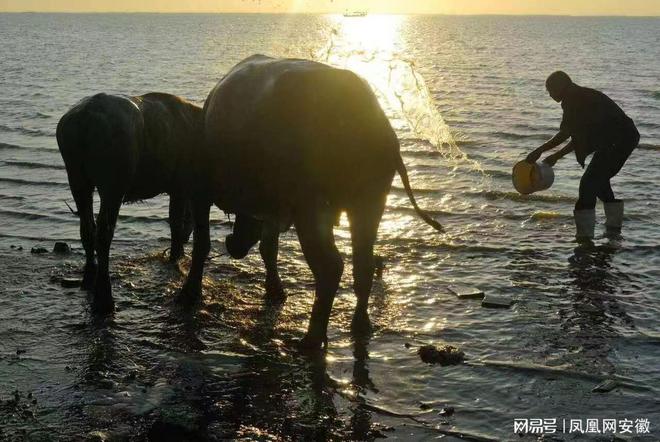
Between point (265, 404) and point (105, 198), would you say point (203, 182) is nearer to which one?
point (105, 198)

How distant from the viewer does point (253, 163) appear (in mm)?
7828

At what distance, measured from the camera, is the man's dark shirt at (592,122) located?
11938 mm

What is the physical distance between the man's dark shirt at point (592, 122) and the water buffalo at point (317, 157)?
17.0 feet

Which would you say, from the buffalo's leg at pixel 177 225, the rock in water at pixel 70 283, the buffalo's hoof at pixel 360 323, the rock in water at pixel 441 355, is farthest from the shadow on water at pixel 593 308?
the rock in water at pixel 70 283

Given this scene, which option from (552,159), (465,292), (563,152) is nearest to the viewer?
(465,292)

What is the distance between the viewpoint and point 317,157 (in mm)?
7238

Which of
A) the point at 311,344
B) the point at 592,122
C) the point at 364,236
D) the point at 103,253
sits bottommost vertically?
the point at 311,344

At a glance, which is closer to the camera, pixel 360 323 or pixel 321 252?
pixel 321 252

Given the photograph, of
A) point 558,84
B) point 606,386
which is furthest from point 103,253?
point 558,84

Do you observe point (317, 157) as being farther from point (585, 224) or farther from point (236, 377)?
point (585, 224)

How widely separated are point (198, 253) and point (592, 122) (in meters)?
5.99

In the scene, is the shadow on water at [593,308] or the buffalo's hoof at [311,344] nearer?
the buffalo's hoof at [311,344]

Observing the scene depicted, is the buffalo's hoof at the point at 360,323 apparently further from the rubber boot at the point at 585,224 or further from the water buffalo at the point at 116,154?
the rubber boot at the point at 585,224

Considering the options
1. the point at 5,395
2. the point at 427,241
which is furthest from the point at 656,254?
the point at 5,395
